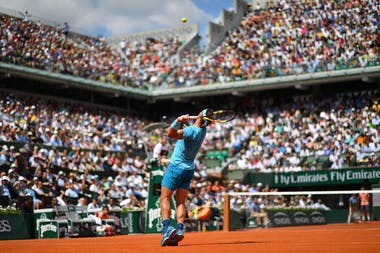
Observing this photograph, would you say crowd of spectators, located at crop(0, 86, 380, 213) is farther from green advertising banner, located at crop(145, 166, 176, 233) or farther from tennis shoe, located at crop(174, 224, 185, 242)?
tennis shoe, located at crop(174, 224, 185, 242)

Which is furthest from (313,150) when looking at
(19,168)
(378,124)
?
(19,168)

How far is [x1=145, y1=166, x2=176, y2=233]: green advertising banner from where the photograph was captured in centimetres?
1980

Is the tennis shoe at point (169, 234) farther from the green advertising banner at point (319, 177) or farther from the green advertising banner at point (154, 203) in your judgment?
the green advertising banner at point (319, 177)

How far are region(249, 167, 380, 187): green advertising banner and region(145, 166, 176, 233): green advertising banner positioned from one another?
41.2ft

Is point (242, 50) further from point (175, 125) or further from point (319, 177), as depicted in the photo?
point (175, 125)

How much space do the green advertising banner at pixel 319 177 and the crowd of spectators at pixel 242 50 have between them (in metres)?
5.89

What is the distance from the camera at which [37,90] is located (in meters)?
33.6

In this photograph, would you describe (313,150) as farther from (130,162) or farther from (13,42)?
(13,42)

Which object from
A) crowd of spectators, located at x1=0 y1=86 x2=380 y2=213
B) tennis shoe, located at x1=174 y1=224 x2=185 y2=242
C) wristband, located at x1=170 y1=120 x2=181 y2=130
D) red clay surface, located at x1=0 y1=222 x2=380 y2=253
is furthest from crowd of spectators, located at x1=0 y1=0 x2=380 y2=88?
tennis shoe, located at x1=174 y1=224 x2=185 y2=242

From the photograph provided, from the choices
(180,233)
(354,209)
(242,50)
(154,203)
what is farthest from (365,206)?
(180,233)

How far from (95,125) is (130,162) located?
431cm

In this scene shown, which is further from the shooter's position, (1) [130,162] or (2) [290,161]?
(2) [290,161]

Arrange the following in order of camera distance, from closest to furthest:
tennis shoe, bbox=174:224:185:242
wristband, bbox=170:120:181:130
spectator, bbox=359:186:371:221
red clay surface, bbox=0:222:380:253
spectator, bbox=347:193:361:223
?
red clay surface, bbox=0:222:380:253, tennis shoe, bbox=174:224:185:242, wristband, bbox=170:120:181:130, spectator, bbox=359:186:371:221, spectator, bbox=347:193:361:223

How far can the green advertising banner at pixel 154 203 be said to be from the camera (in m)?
19.8
